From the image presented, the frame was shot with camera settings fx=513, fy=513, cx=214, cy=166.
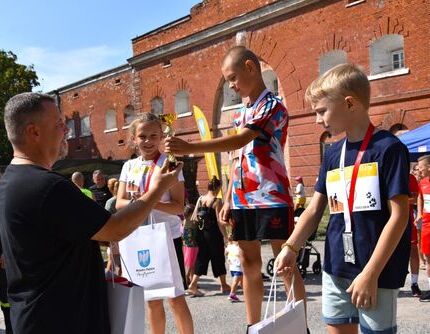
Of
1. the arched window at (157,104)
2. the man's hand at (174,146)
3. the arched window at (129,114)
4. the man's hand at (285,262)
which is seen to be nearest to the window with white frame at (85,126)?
the arched window at (129,114)

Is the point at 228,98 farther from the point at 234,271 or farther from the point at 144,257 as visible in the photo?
the point at 144,257

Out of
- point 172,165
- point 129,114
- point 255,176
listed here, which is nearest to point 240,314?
point 255,176

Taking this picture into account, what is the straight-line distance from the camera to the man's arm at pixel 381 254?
2393 mm

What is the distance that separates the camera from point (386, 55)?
1875 cm

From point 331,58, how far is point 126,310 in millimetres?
19343

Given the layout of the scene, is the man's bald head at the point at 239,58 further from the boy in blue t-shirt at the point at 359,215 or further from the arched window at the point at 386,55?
the arched window at the point at 386,55

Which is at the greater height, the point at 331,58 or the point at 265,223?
the point at 331,58

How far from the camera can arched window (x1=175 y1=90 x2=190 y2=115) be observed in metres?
28.3

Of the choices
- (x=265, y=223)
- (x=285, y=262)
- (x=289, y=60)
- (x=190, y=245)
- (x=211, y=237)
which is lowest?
(x=190, y=245)

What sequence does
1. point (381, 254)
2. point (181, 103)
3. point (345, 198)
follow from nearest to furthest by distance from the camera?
point (381, 254) → point (345, 198) → point (181, 103)

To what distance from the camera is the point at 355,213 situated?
2.57 m

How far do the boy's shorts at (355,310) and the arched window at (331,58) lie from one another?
1838 centimetres

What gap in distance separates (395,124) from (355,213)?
16.9 m

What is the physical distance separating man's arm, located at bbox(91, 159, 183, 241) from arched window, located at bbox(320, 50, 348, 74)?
60.8 feet
